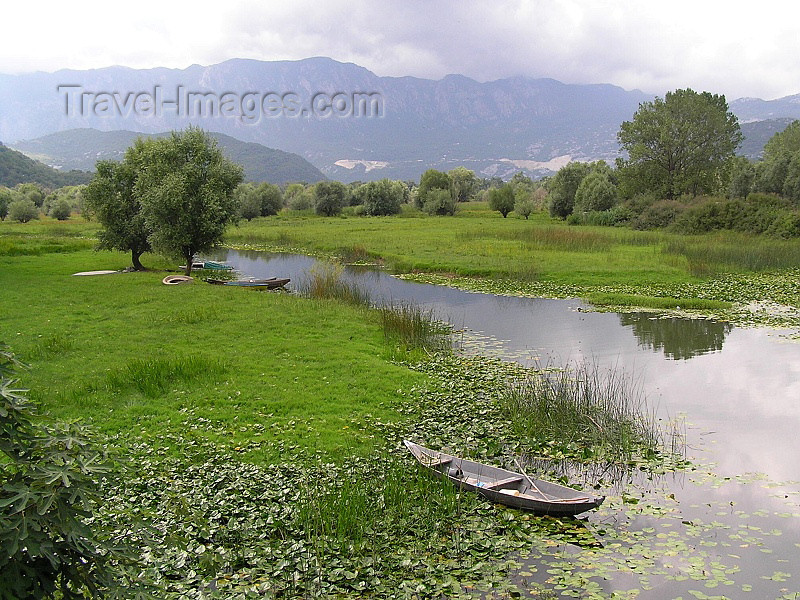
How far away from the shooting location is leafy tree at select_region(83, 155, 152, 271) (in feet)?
123

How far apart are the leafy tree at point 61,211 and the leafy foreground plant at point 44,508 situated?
10361cm

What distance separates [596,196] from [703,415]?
5971 cm

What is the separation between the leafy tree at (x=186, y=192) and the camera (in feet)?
111

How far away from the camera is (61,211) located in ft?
311

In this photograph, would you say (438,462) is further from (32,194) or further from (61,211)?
(32,194)

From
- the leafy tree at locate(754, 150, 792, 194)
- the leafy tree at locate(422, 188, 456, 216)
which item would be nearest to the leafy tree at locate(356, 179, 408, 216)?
the leafy tree at locate(422, 188, 456, 216)

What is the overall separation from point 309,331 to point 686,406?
1203cm

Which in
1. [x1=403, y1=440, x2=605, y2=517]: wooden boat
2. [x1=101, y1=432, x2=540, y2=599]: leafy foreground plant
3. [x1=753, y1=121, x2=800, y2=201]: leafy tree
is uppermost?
[x1=753, y1=121, x2=800, y2=201]: leafy tree

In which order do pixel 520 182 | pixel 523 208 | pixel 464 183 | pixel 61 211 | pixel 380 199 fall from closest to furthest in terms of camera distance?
pixel 523 208
pixel 61 211
pixel 380 199
pixel 464 183
pixel 520 182

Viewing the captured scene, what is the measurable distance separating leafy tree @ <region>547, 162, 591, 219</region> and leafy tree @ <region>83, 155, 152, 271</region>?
54.5 meters

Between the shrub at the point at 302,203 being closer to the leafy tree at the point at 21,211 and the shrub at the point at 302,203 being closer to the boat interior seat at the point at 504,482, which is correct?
the leafy tree at the point at 21,211

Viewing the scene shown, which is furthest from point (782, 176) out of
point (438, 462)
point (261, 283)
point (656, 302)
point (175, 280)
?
point (438, 462)

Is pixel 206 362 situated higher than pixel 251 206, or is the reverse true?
pixel 251 206

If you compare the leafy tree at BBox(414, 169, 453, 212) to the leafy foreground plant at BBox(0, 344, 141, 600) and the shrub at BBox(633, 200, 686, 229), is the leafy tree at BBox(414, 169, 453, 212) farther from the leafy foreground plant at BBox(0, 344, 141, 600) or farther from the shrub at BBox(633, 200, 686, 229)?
the leafy foreground plant at BBox(0, 344, 141, 600)
